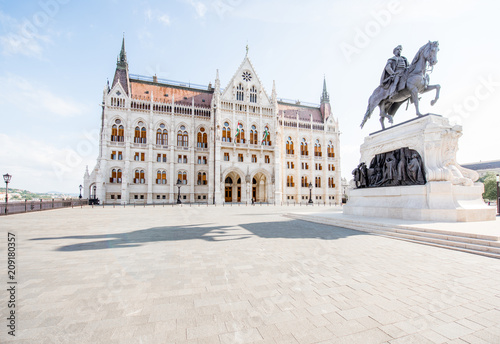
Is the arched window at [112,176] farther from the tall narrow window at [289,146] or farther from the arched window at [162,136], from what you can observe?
the tall narrow window at [289,146]

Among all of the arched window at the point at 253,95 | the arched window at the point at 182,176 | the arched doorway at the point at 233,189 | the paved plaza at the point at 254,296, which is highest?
the arched window at the point at 253,95

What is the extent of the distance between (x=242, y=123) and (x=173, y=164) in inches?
560

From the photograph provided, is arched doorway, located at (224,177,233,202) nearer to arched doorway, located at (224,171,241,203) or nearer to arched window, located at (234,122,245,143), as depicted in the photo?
arched doorway, located at (224,171,241,203)

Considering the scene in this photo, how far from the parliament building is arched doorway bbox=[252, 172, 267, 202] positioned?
20 cm

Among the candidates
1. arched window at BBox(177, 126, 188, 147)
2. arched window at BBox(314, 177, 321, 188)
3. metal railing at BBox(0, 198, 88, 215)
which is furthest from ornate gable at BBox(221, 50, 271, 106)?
metal railing at BBox(0, 198, 88, 215)

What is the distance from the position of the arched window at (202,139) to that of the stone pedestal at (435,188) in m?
34.0

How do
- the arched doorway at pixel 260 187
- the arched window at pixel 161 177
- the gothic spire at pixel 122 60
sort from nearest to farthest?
1. the arched window at pixel 161 177
2. the gothic spire at pixel 122 60
3. the arched doorway at pixel 260 187

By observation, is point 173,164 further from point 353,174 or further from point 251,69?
point 353,174

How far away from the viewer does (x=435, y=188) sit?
872 cm

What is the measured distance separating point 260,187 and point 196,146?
47.7 ft

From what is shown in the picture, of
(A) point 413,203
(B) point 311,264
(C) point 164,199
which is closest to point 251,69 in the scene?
(C) point 164,199

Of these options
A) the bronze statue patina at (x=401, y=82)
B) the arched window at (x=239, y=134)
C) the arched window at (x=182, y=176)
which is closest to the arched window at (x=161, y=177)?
the arched window at (x=182, y=176)

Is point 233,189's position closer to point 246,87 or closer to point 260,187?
point 260,187

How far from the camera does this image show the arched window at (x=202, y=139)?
135 ft
